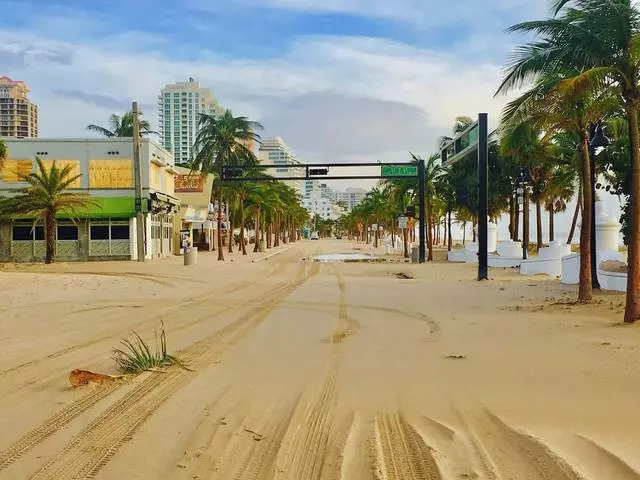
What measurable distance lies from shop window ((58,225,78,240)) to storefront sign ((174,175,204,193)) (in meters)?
17.3

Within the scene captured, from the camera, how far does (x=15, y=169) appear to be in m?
39.5

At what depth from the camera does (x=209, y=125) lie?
43.6m

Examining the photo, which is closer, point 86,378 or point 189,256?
point 86,378

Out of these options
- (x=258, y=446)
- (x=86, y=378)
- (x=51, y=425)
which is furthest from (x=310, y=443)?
(x=86, y=378)

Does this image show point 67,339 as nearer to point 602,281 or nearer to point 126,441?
point 126,441

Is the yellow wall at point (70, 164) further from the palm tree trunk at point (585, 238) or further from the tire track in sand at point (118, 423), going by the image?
the tire track in sand at point (118, 423)

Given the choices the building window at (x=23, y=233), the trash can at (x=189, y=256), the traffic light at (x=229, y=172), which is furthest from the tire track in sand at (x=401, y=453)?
the building window at (x=23, y=233)

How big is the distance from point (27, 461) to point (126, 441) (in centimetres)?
75

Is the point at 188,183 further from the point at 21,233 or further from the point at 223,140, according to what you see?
the point at 21,233

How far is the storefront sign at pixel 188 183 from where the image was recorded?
57.4 metres

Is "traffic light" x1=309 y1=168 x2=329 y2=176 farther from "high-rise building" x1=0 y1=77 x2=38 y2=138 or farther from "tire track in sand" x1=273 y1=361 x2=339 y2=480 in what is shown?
"high-rise building" x1=0 y1=77 x2=38 y2=138

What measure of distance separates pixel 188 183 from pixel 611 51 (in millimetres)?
48457

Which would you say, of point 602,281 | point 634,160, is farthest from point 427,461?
point 602,281

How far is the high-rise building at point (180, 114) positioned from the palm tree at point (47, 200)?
2818 inches
